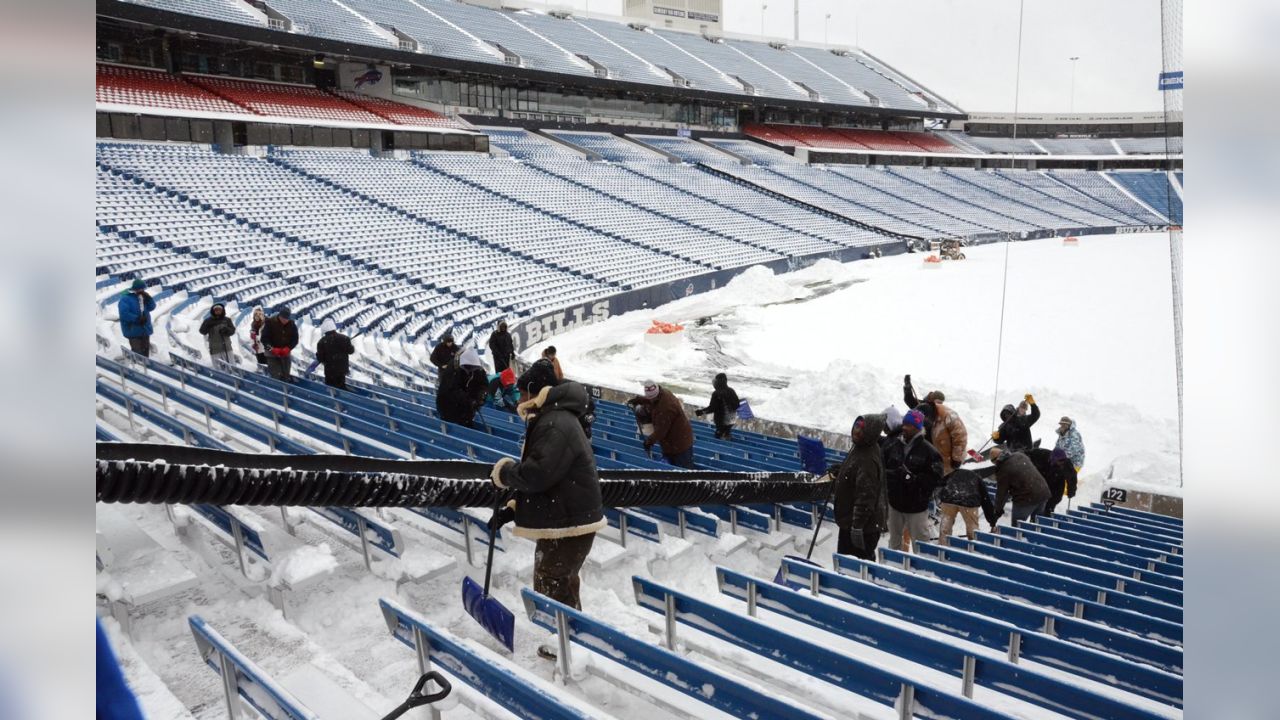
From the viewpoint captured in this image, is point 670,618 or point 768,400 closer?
point 670,618

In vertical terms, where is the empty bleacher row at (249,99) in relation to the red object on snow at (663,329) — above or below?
above

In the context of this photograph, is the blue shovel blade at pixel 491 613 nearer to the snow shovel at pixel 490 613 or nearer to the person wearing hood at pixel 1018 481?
the snow shovel at pixel 490 613

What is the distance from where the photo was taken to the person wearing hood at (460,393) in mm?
8680

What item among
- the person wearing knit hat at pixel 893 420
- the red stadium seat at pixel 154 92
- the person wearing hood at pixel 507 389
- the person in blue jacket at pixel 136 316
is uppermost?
the red stadium seat at pixel 154 92

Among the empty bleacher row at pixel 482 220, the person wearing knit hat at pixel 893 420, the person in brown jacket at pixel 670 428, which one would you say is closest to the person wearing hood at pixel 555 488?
the person wearing knit hat at pixel 893 420

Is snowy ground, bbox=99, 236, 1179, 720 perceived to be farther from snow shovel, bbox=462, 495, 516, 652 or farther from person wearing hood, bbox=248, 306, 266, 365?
person wearing hood, bbox=248, 306, 266, 365

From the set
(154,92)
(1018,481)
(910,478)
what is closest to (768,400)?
(1018,481)

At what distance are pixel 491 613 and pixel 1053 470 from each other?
288 inches

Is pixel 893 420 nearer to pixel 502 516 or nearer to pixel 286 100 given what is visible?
pixel 502 516

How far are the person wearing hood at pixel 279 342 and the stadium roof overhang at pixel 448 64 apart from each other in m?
22.8

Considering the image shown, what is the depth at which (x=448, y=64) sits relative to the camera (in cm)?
3878

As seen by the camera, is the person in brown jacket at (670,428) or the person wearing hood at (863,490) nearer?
the person wearing hood at (863,490)

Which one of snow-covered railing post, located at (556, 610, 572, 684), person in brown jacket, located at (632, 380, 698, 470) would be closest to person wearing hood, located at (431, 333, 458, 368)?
person in brown jacket, located at (632, 380, 698, 470)
